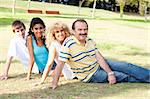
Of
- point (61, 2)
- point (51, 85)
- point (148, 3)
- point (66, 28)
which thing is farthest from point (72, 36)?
point (61, 2)

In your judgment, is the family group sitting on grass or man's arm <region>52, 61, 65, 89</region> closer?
man's arm <region>52, 61, 65, 89</region>

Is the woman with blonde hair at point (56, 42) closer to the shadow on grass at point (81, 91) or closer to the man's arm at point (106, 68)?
the shadow on grass at point (81, 91)

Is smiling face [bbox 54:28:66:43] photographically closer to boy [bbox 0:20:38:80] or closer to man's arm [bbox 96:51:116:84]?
man's arm [bbox 96:51:116:84]

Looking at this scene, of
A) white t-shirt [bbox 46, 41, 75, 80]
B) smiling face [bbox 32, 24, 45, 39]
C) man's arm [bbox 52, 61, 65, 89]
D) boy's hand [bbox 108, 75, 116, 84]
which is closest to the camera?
man's arm [bbox 52, 61, 65, 89]

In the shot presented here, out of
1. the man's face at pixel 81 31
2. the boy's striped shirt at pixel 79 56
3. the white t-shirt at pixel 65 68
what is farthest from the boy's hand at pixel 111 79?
the man's face at pixel 81 31

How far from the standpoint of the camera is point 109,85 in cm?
668

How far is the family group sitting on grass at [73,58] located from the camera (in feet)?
21.5

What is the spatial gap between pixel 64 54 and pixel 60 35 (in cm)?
53

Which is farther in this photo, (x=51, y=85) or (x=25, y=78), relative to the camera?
(x=25, y=78)

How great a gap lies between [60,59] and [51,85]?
1.36 feet

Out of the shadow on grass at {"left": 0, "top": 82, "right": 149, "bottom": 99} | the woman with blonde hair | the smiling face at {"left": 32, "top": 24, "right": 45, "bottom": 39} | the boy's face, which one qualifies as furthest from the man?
the boy's face

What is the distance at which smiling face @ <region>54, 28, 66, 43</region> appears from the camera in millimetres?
6891

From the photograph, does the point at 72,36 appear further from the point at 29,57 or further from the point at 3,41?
the point at 3,41

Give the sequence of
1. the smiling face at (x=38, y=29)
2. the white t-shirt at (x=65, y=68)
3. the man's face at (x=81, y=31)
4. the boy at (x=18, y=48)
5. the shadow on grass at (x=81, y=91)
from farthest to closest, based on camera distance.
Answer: the boy at (x=18, y=48) → the smiling face at (x=38, y=29) → the white t-shirt at (x=65, y=68) → the man's face at (x=81, y=31) → the shadow on grass at (x=81, y=91)
